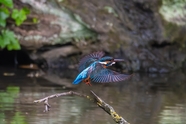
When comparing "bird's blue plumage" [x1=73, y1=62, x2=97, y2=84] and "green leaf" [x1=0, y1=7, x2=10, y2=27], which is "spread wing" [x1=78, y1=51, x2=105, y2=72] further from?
"green leaf" [x1=0, y1=7, x2=10, y2=27]

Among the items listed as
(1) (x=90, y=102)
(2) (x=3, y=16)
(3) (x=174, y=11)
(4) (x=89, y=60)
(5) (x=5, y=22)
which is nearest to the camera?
(4) (x=89, y=60)

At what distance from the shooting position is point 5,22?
9.53 metres

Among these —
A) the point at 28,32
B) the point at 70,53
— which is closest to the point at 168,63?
the point at 70,53

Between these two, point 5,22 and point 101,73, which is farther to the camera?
point 5,22

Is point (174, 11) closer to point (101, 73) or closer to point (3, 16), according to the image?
point (3, 16)

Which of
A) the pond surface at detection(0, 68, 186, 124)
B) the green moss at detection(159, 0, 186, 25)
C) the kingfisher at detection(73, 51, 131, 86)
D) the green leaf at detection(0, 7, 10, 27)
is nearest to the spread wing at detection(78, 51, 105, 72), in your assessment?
the kingfisher at detection(73, 51, 131, 86)

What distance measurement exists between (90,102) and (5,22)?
368cm

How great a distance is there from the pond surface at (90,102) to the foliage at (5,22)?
20.5 inches

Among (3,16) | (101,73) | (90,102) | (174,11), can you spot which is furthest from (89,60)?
(174,11)

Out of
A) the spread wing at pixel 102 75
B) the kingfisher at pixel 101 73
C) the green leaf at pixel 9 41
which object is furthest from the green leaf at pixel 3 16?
the spread wing at pixel 102 75

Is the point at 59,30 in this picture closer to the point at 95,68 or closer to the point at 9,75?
the point at 9,75

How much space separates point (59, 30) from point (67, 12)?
0.42 metres

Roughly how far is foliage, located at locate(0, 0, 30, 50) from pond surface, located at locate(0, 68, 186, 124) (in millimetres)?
521

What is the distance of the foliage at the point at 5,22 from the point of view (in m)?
9.48
